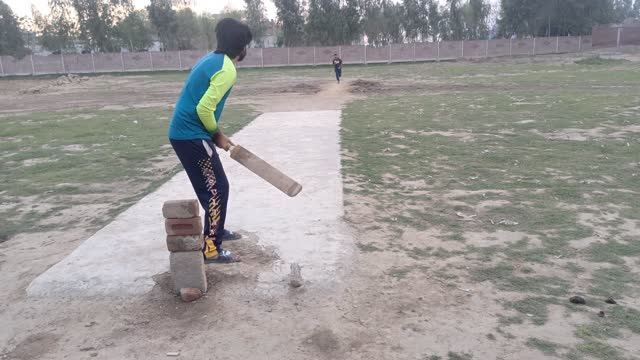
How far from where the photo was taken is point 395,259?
437cm

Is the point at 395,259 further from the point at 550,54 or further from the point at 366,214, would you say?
the point at 550,54

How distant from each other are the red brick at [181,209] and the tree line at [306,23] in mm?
50763

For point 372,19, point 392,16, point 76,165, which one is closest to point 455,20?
point 392,16

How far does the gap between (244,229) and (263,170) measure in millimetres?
1090

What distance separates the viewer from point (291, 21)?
2077 inches

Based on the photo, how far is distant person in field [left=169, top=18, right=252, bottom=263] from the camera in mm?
3789

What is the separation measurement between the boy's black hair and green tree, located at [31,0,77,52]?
58.1m

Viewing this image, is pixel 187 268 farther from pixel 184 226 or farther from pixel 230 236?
pixel 230 236

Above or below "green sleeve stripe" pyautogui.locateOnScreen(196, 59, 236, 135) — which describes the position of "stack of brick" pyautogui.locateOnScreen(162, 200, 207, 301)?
below

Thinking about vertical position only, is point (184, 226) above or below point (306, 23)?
below

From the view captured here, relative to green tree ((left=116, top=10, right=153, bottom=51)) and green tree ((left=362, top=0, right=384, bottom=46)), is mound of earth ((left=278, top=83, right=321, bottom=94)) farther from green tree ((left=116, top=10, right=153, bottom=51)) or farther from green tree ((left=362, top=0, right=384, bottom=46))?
green tree ((left=116, top=10, right=153, bottom=51))

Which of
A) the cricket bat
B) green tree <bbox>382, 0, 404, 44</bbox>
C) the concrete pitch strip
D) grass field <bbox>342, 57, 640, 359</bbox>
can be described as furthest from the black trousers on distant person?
green tree <bbox>382, 0, 404, 44</bbox>

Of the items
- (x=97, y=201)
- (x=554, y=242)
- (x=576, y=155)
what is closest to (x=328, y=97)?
(x=576, y=155)

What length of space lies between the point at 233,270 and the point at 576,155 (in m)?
6.17
